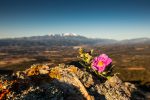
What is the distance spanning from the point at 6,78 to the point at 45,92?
143cm

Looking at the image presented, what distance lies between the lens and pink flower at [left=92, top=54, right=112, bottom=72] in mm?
12539

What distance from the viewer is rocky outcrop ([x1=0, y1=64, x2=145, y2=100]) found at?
744 centimetres

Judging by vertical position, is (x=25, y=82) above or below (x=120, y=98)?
above

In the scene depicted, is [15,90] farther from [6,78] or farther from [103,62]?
[103,62]

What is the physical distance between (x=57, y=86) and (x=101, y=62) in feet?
13.3

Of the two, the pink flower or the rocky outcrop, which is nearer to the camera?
the rocky outcrop

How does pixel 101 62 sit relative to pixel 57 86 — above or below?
above

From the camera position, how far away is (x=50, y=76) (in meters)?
10.3

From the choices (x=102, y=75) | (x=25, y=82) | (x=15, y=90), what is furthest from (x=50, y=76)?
(x=102, y=75)

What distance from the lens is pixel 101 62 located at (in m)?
12.7

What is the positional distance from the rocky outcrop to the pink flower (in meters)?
0.78

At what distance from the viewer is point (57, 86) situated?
9344mm

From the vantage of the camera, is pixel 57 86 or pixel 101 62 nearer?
pixel 57 86

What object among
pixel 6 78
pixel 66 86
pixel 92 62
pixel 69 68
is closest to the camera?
pixel 6 78
